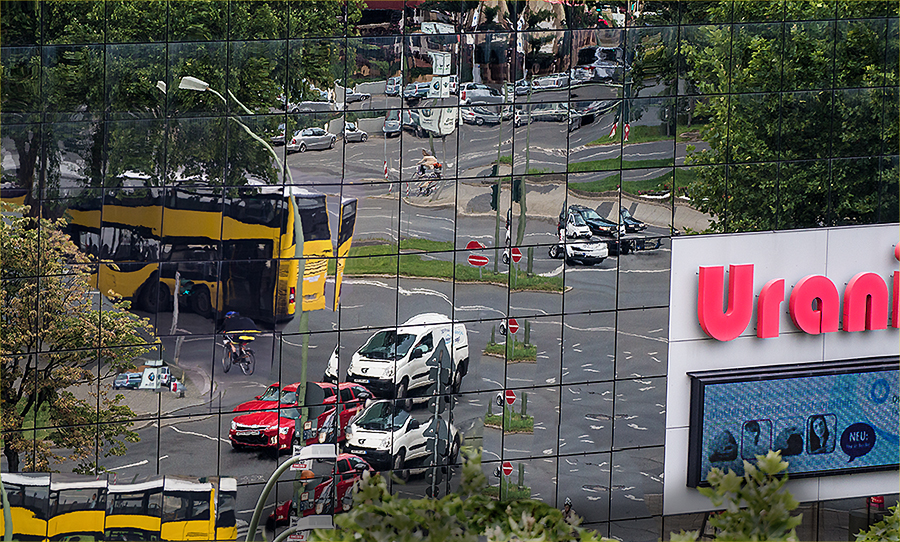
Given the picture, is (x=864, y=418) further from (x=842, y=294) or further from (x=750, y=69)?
(x=750, y=69)

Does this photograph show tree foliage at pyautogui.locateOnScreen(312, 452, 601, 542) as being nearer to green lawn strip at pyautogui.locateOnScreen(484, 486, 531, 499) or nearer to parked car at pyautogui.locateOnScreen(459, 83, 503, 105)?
parked car at pyautogui.locateOnScreen(459, 83, 503, 105)

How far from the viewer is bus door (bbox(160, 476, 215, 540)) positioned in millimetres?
16406

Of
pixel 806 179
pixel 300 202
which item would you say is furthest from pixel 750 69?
pixel 300 202

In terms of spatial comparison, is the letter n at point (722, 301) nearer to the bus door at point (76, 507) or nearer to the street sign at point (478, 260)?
the street sign at point (478, 260)

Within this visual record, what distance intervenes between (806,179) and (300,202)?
30.6 ft

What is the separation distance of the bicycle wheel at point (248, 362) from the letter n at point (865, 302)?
11.0 meters

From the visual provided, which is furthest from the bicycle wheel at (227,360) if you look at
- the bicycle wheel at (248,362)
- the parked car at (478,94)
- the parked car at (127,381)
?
the parked car at (478,94)

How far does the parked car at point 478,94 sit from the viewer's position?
54.4 feet

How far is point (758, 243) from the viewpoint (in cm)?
1811

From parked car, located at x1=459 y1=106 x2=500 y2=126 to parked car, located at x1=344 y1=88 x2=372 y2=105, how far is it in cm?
164

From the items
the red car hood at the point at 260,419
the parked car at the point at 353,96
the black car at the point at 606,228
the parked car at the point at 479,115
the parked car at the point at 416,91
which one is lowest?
the red car hood at the point at 260,419

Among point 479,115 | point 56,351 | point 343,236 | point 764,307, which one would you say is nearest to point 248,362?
point 343,236

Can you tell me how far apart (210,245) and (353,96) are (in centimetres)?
339

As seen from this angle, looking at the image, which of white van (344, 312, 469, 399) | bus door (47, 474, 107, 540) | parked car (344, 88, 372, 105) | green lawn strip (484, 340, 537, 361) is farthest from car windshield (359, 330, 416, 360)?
bus door (47, 474, 107, 540)
